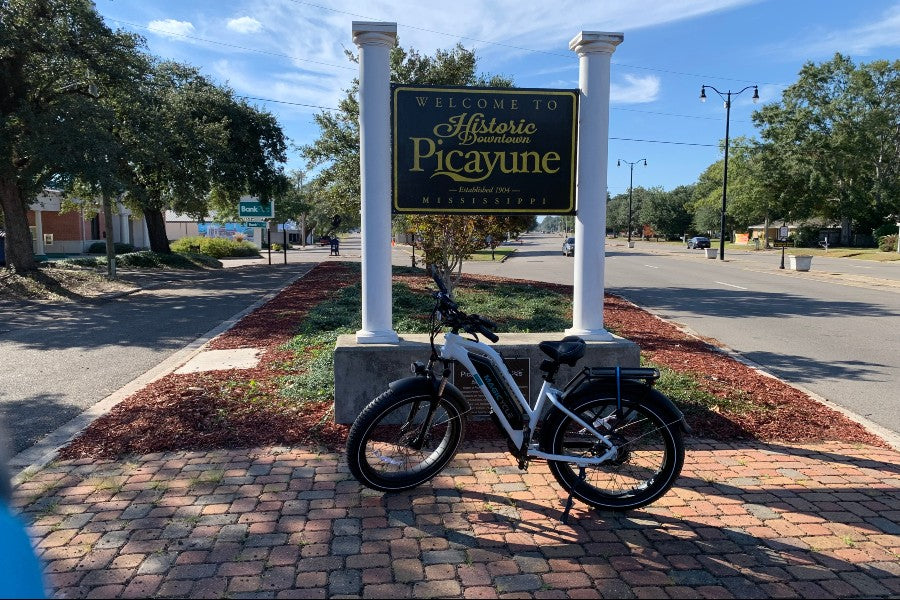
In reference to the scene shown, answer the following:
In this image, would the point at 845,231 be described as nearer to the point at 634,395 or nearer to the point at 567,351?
the point at 634,395

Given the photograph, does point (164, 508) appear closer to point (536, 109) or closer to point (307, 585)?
point (307, 585)

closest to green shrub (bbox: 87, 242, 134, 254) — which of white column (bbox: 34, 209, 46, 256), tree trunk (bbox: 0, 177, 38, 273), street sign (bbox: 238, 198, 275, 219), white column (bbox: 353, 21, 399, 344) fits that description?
white column (bbox: 34, 209, 46, 256)

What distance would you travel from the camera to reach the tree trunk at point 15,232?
54.7ft

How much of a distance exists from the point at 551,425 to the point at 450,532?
0.82m

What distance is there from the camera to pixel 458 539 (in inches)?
127

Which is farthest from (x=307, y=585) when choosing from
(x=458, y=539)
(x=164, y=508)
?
(x=164, y=508)

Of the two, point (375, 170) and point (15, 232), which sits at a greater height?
point (375, 170)

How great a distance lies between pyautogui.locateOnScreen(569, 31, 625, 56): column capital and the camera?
16.4 feet

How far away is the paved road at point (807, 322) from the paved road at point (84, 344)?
7.36 meters

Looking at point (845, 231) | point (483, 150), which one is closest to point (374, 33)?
point (483, 150)

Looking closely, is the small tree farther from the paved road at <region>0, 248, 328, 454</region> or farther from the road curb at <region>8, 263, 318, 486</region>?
the road curb at <region>8, 263, 318, 486</region>

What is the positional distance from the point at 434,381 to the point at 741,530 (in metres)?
1.83

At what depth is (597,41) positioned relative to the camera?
5023 mm

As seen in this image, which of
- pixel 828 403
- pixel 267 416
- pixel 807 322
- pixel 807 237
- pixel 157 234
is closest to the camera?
pixel 267 416
